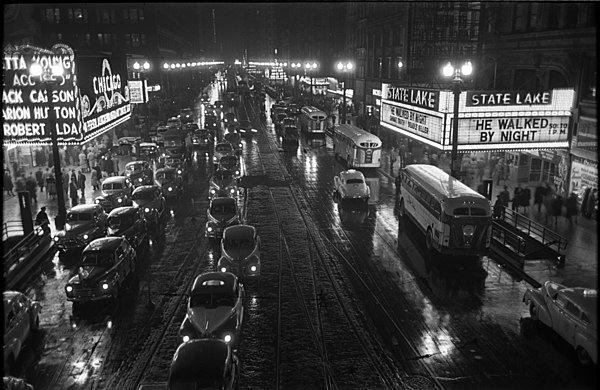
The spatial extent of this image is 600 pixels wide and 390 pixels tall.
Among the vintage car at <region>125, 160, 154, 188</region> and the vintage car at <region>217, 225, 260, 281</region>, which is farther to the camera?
the vintage car at <region>125, 160, 154, 188</region>

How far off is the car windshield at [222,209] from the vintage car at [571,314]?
49.0 ft

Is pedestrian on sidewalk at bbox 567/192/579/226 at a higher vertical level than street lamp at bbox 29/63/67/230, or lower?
lower

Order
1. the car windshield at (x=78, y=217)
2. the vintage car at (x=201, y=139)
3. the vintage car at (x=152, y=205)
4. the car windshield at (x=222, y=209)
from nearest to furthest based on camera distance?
the car windshield at (x=78, y=217), the car windshield at (x=222, y=209), the vintage car at (x=152, y=205), the vintage car at (x=201, y=139)

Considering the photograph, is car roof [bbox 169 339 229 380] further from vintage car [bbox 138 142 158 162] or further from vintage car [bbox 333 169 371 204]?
vintage car [bbox 138 142 158 162]

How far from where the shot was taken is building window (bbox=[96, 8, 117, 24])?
102 metres

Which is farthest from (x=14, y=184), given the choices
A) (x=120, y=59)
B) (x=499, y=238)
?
(x=499, y=238)

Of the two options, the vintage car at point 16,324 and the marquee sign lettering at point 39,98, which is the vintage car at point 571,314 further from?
the marquee sign lettering at point 39,98

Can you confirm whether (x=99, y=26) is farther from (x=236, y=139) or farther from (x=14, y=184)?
(x=14, y=184)

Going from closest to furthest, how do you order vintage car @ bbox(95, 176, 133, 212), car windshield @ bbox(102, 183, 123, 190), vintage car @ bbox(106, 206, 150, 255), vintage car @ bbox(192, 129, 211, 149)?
vintage car @ bbox(106, 206, 150, 255) → vintage car @ bbox(95, 176, 133, 212) → car windshield @ bbox(102, 183, 123, 190) → vintage car @ bbox(192, 129, 211, 149)

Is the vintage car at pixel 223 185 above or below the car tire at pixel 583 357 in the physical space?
above

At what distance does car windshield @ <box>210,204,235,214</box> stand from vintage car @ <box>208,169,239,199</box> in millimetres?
6600

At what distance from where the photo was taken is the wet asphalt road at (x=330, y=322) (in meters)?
14.8

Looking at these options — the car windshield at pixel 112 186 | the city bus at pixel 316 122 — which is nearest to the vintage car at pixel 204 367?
the car windshield at pixel 112 186

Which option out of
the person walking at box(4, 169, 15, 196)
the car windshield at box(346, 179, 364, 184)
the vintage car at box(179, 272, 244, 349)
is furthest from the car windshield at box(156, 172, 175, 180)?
the vintage car at box(179, 272, 244, 349)
